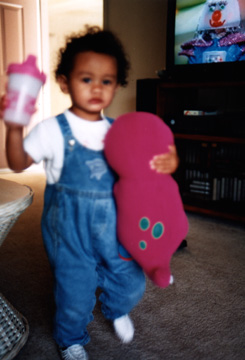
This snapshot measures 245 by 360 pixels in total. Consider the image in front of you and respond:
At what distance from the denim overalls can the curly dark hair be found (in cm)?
11

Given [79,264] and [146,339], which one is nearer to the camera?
[79,264]

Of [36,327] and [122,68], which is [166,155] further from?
[36,327]

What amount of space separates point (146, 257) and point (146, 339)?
1.27 feet

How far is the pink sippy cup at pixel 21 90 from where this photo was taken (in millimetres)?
659

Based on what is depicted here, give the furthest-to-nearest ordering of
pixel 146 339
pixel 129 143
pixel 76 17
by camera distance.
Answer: pixel 76 17 < pixel 146 339 < pixel 129 143

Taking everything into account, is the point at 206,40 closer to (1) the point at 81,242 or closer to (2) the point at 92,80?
A: (2) the point at 92,80

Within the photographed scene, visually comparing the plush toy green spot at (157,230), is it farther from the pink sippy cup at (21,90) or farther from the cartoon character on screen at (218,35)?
the cartoon character on screen at (218,35)

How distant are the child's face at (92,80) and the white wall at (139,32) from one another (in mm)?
2101

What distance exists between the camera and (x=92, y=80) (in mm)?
718

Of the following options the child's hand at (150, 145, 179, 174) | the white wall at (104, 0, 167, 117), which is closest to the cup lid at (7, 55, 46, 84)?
the child's hand at (150, 145, 179, 174)

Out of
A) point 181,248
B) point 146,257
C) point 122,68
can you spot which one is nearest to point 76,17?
point 181,248

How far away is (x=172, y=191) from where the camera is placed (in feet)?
2.50

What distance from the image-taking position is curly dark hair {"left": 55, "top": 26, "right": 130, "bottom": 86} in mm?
725

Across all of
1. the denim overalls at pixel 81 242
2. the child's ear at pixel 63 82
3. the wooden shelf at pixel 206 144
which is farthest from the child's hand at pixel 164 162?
the wooden shelf at pixel 206 144
